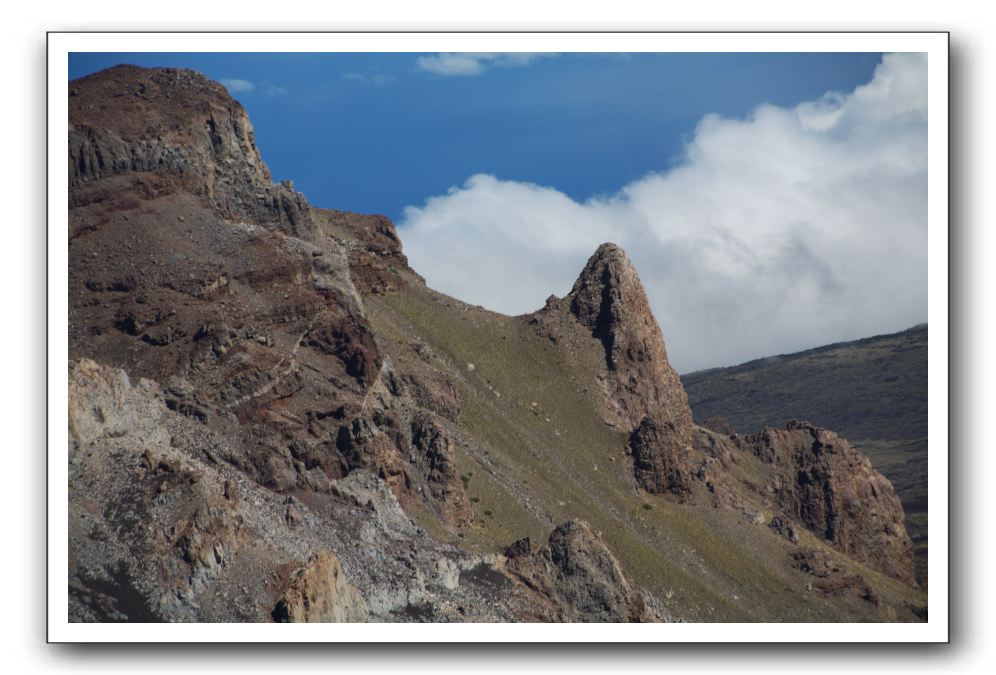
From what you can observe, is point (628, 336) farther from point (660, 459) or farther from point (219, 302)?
point (219, 302)

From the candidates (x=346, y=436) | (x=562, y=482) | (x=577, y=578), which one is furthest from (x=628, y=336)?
(x=577, y=578)

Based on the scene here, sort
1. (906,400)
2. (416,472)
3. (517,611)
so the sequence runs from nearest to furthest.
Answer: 1. (517,611)
2. (416,472)
3. (906,400)

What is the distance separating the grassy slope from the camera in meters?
71.0

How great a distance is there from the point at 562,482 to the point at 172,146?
26758 mm

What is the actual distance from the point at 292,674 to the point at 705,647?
10.7 m

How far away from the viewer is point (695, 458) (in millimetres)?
95188

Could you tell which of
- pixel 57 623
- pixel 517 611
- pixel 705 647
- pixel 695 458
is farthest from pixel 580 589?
pixel 695 458

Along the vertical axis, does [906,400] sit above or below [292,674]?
above

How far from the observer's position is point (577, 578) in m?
57.5

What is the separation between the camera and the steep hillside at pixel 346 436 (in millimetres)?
44938

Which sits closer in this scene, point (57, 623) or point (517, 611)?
point (57, 623)

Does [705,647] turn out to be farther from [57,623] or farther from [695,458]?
[695,458]

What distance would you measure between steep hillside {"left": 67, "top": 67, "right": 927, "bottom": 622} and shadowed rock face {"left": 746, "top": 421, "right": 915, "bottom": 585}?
111 cm
